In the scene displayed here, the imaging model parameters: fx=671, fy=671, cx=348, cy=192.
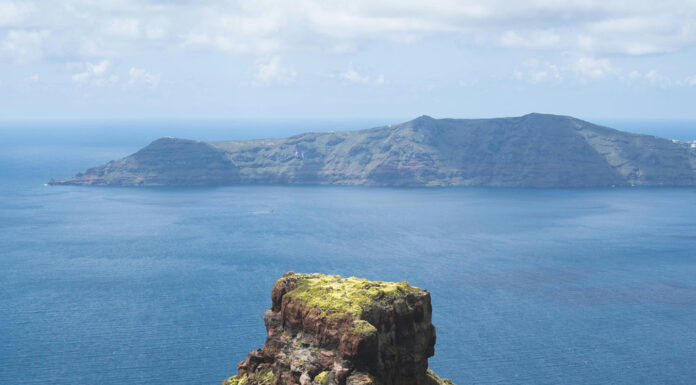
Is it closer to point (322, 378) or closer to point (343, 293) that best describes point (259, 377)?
point (322, 378)

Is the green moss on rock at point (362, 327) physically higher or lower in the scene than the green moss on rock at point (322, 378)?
higher

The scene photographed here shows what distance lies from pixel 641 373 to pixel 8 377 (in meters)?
123

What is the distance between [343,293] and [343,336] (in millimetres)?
6448

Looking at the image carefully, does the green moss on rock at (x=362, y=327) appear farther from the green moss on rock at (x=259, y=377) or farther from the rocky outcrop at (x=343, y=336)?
the green moss on rock at (x=259, y=377)

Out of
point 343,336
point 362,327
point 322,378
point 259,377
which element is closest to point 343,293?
point 343,336

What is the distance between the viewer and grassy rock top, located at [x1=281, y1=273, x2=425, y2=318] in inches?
2131

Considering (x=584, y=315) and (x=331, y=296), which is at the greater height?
(x=331, y=296)

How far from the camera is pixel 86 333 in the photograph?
15225 centimetres

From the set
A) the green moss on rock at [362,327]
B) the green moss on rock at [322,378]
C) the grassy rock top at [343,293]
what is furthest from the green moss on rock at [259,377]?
the green moss on rock at [362,327]

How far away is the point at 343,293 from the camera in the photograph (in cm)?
5694

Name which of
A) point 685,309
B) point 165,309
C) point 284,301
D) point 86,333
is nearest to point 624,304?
point 685,309

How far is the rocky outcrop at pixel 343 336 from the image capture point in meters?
50.7

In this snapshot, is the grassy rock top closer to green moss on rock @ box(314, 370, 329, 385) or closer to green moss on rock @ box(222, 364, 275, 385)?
green moss on rock @ box(314, 370, 329, 385)

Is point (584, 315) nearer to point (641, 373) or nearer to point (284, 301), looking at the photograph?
point (641, 373)
